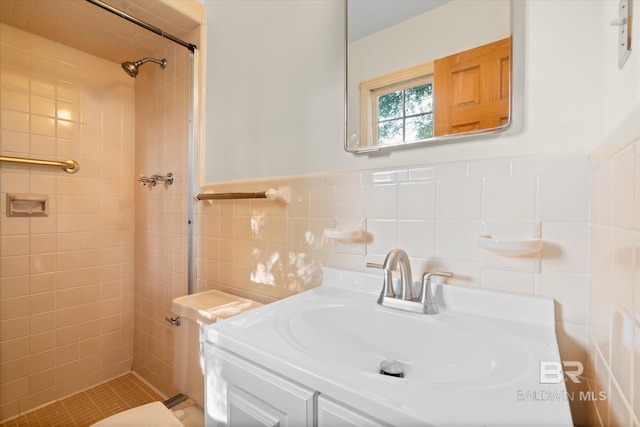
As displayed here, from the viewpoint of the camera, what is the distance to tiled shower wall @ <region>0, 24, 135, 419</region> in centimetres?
153

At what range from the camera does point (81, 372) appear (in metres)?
1.75

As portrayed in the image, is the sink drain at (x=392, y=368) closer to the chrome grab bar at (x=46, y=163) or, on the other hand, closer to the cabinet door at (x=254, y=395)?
the cabinet door at (x=254, y=395)

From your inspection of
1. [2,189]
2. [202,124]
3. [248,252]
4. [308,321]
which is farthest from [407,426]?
[2,189]

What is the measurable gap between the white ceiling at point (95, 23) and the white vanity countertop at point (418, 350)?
1.49 meters

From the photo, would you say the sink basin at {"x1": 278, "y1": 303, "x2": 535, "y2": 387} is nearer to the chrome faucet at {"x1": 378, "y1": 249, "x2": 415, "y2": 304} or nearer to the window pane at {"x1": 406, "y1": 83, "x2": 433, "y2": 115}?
the chrome faucet at {"x1": 378, "y1": 249, "x2": 415, "y2": 304}

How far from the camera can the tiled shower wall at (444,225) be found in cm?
65

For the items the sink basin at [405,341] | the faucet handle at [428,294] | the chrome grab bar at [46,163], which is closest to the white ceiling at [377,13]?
the faucet handle at [428,294]

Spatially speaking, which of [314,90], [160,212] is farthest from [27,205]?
[314,90]

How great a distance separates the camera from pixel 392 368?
0.64 meters

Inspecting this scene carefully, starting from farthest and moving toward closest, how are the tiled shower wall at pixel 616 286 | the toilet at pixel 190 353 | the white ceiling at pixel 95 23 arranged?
the white ceiling at pixel 95 23 < the toilet at pixel 190 353 < the tiled shower wall at pixel 616 286

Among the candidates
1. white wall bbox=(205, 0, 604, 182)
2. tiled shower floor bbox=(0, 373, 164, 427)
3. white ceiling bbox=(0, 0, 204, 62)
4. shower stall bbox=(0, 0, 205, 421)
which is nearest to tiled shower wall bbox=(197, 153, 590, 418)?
white wall bbox=(205, 0, 604, 182)

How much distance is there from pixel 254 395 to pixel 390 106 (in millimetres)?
850

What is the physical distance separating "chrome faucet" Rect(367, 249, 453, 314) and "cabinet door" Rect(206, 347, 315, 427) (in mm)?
359

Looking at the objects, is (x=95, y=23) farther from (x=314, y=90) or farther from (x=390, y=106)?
(x=390, y=106)
